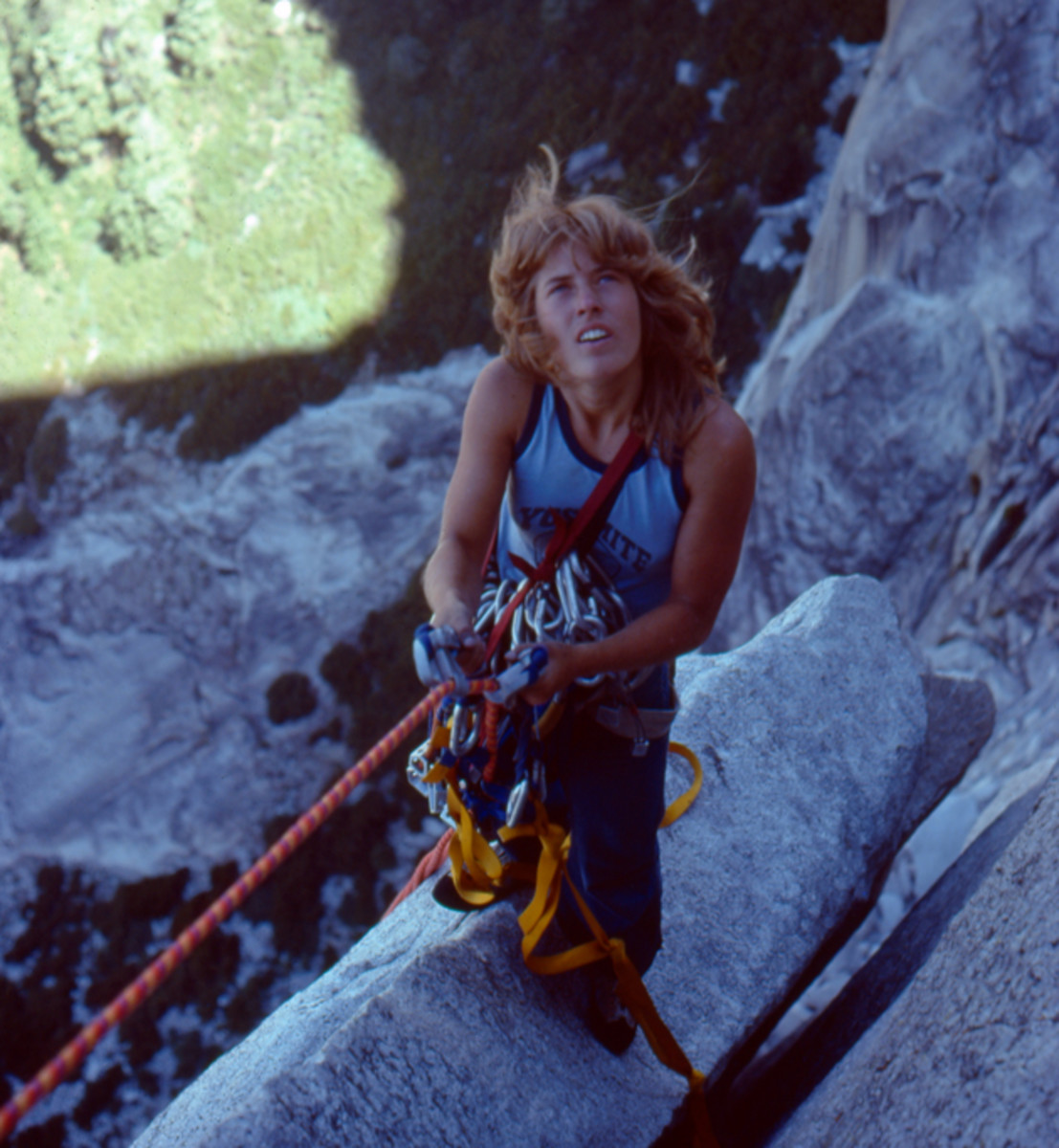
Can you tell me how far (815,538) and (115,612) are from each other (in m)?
16.1

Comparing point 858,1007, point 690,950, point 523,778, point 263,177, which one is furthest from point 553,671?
point 263,177

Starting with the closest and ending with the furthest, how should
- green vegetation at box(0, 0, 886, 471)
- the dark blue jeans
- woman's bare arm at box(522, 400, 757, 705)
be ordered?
woman's bare arm at box(522, 400, 757, 705) < the dark blue jeans < green vegetation at box(0, 0, 886, 471)

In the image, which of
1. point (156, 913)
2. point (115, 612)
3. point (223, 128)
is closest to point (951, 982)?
point (156, 913)

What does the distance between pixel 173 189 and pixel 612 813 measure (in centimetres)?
2564

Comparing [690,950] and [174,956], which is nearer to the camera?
[174,956]

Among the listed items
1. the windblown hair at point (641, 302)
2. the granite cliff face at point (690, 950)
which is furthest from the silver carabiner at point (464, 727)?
the windblown hair at point (641, 302)

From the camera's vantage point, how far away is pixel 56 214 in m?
23.2

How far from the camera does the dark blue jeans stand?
2.09 meters

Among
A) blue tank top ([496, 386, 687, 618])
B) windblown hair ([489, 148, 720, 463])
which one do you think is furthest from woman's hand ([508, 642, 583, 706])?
windblown hair ([489, 148, 720, 463])

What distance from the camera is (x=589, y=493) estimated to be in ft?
6.25

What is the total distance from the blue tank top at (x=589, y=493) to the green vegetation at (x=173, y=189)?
70.4 feet

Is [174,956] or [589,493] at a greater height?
[589,493]

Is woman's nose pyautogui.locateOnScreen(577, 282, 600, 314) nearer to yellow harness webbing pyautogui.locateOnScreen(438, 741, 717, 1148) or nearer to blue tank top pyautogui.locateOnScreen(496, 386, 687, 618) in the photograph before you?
blue tank top pyautogui.locateOnScreen(496, 386, 687, 618)

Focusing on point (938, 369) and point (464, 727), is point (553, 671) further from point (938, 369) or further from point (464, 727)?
point (938, 369)
